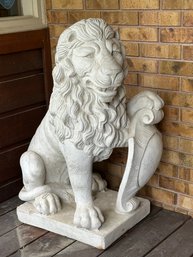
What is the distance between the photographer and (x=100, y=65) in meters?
1.64

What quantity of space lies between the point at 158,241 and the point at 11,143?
0.95 meters

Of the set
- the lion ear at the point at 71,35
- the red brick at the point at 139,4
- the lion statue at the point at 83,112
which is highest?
the red brick at the point at 139,4

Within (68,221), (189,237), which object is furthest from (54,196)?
(189,237)

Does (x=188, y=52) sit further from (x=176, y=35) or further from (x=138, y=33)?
(x=138, y=33)

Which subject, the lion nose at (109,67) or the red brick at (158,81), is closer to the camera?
the lion nose at (109,67)

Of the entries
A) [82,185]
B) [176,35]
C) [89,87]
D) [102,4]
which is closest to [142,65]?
[176,35]

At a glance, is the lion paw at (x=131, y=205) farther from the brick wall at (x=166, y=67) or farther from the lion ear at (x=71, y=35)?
the lion ear at (x=71, y=35)

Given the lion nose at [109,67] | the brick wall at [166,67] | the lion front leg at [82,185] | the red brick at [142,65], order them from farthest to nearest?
the red brick at [142,65] → the brick wall at [166,67] → the lion front leg at [82,185] → the lion nose at [109,67]

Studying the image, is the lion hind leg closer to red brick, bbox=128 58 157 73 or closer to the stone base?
the stone base

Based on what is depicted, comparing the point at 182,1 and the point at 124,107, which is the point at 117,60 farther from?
the point at 182,1

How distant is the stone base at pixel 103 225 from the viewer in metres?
1.89

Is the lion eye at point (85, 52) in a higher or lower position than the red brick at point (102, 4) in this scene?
lower

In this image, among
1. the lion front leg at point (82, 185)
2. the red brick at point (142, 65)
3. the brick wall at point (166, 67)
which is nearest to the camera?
the lion front leg at point (82, 185)

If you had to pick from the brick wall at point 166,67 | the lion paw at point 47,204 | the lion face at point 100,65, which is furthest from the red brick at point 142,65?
the lion paw at point 47,204
